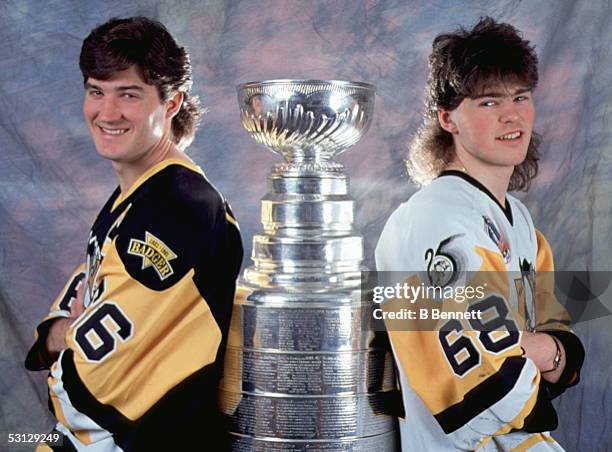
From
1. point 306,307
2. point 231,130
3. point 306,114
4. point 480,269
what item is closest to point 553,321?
point 480,269

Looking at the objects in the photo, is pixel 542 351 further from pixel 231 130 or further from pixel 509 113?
pixel 231 130

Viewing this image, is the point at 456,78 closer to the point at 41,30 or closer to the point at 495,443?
the point at 495,443

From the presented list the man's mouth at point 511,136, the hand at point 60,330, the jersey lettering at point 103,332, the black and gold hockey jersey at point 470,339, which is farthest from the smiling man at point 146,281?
the man's mouth at point 511,136

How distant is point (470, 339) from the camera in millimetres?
2037

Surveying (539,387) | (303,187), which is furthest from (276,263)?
(539,387)

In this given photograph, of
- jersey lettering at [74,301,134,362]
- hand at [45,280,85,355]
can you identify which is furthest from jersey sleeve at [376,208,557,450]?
hand at [45,280,85,355]

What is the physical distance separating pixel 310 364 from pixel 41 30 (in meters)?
1.81

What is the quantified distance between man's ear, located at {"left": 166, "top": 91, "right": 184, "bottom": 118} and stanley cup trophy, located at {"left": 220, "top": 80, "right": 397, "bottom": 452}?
15 centimetres

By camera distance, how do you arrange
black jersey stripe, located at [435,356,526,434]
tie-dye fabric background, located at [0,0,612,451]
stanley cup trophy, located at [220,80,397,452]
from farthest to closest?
tie-dye fabric background, located at [0,0,612,451], stanley cup trophy, located at [220,80,397,452], black jersey stripe, located at [435,356,526,434]

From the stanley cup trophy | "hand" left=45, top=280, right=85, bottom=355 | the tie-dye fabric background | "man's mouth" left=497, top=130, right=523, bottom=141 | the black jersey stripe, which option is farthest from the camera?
the tie-dye fabric background

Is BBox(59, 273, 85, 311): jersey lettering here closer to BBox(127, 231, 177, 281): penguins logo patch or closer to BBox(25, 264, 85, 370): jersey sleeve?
BBox(25, 264, 85, 370): jersey sleeve

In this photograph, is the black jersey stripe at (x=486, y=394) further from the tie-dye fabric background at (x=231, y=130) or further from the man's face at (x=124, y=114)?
the tie-dye fabric background at (x=231, y=130)

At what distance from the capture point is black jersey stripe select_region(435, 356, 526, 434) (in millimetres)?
2010

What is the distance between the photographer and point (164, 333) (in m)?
2.07
